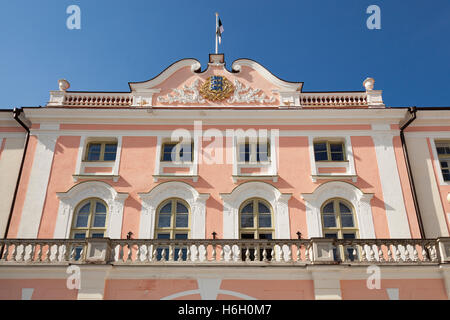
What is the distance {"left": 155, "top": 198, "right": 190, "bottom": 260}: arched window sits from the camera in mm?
14102

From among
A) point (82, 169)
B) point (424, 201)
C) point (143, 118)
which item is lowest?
point (424, 201)

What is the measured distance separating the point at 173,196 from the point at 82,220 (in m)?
3.16

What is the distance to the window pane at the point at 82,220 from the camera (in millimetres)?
14266

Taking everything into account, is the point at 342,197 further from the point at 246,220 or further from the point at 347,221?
the point at 246,220

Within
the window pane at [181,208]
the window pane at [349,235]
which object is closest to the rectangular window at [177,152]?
the window pane at [181,208]

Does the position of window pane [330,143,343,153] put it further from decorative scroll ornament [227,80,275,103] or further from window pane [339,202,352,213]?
decorative scroll ornament [227,80,275,103]

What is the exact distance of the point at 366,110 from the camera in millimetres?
15766

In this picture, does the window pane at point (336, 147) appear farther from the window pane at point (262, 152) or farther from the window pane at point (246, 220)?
the window pane at point (246, 220)

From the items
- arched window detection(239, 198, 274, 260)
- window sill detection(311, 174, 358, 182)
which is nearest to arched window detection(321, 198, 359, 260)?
window sill detection(311, 174, 358, 182)
